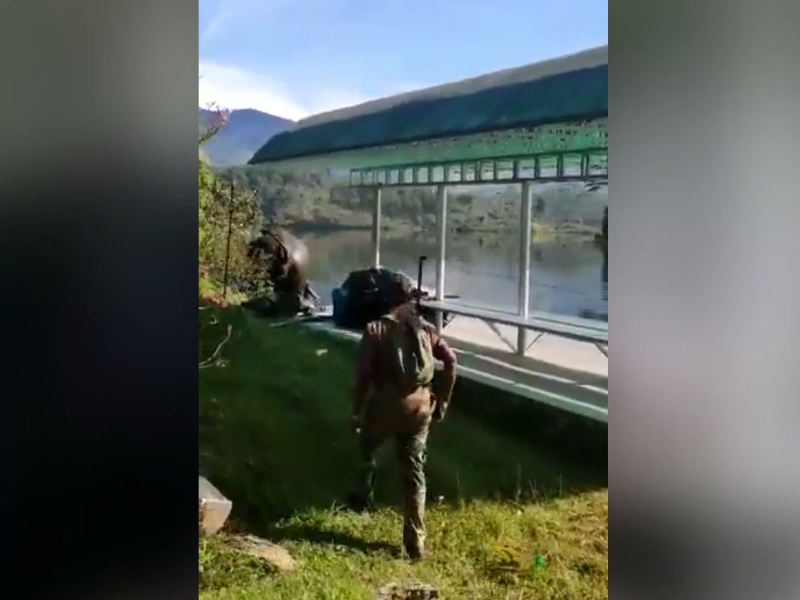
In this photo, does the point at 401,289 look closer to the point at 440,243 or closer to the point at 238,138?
the point at 440,243

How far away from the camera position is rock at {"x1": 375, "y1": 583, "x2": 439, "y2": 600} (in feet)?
4.67

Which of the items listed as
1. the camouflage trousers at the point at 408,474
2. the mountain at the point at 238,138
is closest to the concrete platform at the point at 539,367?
the camouflage trousers at the point at 408,474

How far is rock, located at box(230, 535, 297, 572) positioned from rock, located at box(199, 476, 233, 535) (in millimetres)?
40

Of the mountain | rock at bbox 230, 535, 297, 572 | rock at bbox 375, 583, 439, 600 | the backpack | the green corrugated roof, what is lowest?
rock at bbox 375, 583, 439, 600

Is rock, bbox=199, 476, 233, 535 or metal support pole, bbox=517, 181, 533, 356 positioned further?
metal support pole, bbox=517, 181, 533, 356

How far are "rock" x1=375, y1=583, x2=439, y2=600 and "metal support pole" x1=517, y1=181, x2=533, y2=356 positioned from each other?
459mm

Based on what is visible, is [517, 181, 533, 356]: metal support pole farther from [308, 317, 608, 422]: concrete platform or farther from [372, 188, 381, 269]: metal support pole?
[372, 188, 381, 269]: metal support pole

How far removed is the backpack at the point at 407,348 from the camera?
4.77 ft

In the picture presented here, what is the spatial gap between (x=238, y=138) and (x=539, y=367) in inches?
26.6

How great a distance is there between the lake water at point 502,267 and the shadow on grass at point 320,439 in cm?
17

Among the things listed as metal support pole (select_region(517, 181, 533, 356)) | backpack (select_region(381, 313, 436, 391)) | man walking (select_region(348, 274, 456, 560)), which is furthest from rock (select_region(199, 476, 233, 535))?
metal support pole (select_region(517, 181, 533, 356))

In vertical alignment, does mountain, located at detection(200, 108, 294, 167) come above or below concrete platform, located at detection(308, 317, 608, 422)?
above
